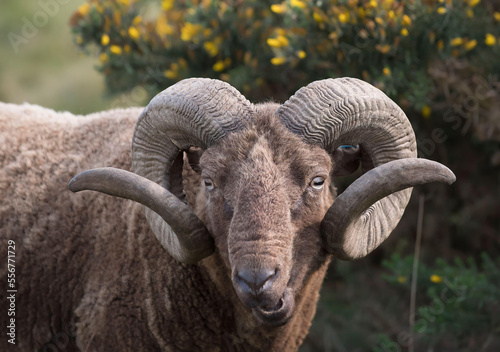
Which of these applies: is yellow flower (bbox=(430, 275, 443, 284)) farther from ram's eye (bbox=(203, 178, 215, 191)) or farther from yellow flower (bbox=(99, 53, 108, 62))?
yellow flower (bbox=(99, 53, 108, 62))

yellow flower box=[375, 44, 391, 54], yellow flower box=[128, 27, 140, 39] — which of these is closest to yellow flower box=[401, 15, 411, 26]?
yellow flower box=[375, 44, 391, 54]

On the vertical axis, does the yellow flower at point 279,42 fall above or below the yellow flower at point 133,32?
below

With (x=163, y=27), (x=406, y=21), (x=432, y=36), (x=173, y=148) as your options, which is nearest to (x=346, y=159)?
(x=173, y=148)

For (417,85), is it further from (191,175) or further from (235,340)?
(235,340)

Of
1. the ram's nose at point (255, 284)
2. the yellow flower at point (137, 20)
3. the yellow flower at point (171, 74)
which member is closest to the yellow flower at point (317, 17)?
the yellow flower at point (171, 74)

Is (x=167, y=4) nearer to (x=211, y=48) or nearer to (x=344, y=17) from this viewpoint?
(x=211, y=48)

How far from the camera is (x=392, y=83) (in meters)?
6.12

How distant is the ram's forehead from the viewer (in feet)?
12.5

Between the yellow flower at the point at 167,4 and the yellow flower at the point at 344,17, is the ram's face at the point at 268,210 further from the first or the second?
the yellow flower at the point at 167,4

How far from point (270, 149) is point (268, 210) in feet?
1.46

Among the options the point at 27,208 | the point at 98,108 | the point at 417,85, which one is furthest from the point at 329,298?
the point at 98,108

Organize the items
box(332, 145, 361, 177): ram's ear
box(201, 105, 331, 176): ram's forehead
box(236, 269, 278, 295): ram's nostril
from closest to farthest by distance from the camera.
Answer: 1. box(236, 269, 278, 295): ram's nostril
2. box(201, 105, 331, 176): ram's forehead
3. box(332, 145, 361, 177): ram's ear

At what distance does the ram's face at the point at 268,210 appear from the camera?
345cm

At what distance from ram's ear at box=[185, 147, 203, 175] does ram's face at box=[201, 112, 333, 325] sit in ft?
1.45
